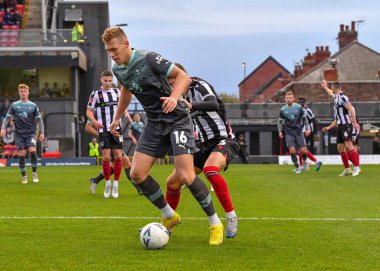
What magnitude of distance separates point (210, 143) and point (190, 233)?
1.16 m

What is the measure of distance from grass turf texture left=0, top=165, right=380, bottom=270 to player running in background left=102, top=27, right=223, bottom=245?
0.61 metres

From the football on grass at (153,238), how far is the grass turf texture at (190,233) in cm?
10

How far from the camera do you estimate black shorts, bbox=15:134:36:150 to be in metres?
21.1

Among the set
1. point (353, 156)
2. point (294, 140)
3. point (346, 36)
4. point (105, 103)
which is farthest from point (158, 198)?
point (346, 36)

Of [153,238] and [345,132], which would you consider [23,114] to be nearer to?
[345,132]

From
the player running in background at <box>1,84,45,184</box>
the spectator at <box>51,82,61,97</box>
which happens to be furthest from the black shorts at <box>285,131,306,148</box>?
the spectator at <box>51,82,61,97</box>

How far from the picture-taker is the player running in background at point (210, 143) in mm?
10172

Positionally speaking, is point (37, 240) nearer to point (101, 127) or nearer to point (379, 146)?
point (101, 127)

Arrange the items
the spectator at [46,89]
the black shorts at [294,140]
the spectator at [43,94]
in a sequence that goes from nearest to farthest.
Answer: the black shorts at [294,140], the spectator at [43,94], the spectator at [46,89]

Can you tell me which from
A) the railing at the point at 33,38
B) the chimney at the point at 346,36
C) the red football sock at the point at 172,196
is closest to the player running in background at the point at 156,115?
the red football sock at the point at 172,196

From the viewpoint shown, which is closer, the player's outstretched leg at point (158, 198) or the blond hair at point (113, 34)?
the blond hair at point (113, 34)

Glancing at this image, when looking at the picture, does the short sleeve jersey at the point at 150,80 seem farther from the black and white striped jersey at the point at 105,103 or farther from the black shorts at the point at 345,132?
the black shorts at the point at 345,132

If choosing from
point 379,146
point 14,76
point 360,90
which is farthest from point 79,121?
point 360,90

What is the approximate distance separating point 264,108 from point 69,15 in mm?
14872
